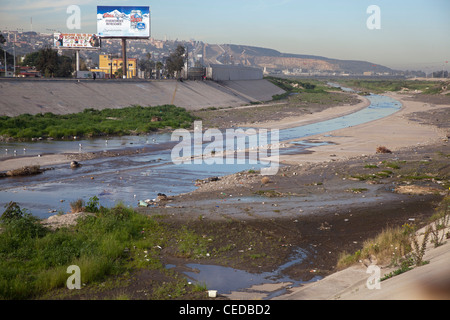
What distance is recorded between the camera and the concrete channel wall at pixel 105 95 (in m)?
44.1

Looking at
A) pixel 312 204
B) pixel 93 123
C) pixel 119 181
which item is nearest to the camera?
pixel 312 204

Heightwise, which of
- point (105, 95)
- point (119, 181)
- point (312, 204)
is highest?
point (105, 95)

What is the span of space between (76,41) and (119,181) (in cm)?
5941

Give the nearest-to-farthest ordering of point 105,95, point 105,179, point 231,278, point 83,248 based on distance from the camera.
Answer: point 231,278, point 83,248, point 105,179, point 105,95

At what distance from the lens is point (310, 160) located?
27.8m

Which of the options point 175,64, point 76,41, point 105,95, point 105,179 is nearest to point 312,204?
point 105,179

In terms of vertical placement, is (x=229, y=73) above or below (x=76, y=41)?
below

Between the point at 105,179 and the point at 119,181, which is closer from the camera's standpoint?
the point at 119,181

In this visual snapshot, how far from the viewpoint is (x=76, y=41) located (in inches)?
2933

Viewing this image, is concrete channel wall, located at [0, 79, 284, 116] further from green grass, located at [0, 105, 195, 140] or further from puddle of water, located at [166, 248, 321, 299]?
puddle of water, located at [166, 248, 321, 299]

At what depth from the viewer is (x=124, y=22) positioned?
7269 centimetres

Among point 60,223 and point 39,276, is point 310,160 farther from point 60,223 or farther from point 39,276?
point 39,276

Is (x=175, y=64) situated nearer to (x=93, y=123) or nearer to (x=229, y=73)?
(x=229, y=73)
